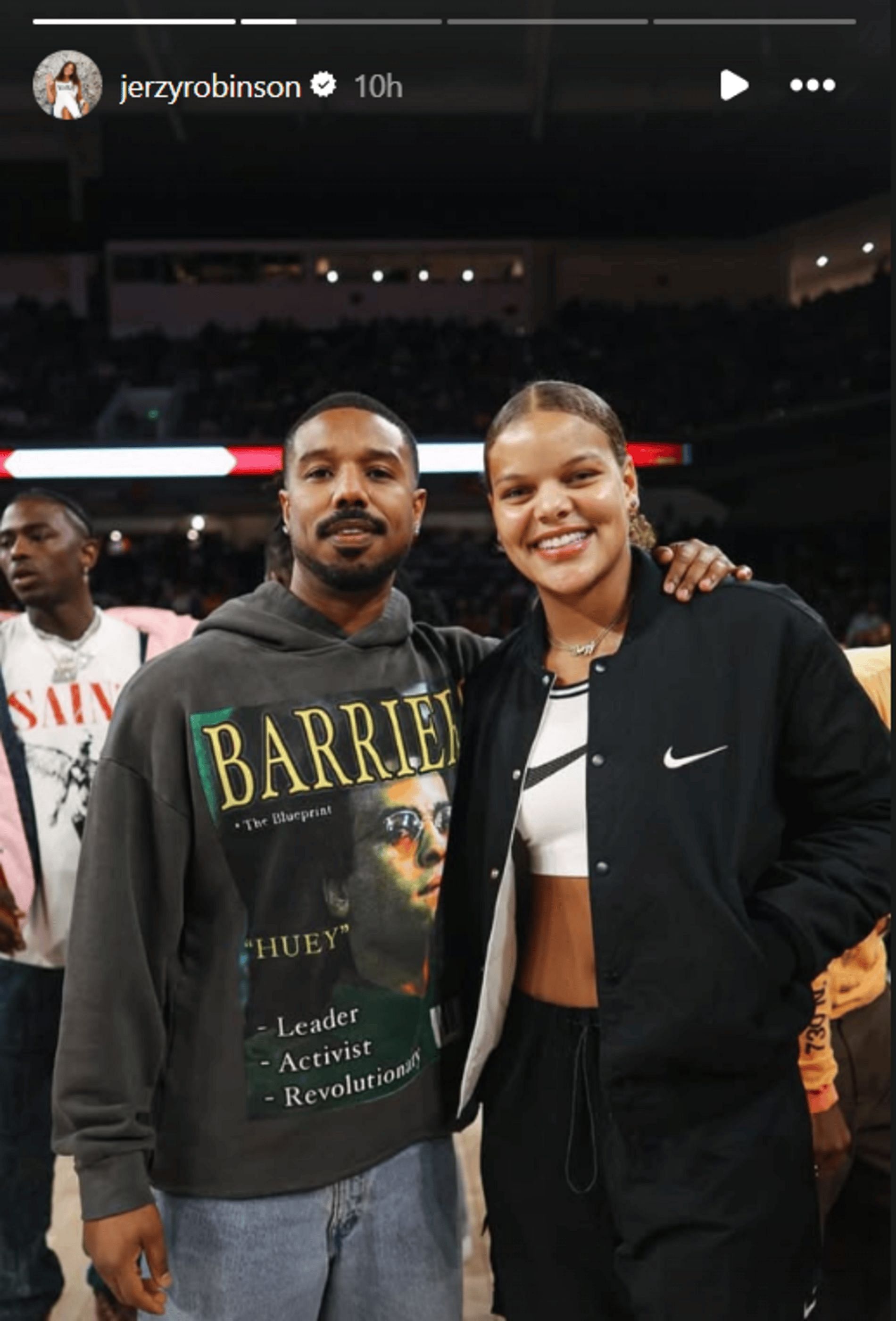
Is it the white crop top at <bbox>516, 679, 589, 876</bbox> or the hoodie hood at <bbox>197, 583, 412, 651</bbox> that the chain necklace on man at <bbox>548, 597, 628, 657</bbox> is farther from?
the hoodie hood at <bbox>197, 583, 412, 651</bbox>

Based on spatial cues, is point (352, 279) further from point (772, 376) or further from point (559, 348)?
point (772, 376)

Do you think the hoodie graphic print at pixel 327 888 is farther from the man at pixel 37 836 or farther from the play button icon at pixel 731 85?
the play button icon at pixel 731 85

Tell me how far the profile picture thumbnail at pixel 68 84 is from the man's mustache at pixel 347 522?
1.22 metres

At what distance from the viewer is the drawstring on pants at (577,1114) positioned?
1.33m

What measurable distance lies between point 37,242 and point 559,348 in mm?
6816

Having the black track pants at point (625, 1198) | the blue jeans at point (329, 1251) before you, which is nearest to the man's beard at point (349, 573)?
the black track pants at point (625, 1198)

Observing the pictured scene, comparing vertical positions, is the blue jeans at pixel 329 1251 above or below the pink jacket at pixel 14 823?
below

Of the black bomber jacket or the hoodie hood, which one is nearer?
the black bomber jacket

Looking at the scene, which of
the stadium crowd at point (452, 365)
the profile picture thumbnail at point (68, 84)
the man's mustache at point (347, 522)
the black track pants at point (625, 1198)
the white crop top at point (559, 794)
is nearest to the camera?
the black track pants at point (625, 1198)

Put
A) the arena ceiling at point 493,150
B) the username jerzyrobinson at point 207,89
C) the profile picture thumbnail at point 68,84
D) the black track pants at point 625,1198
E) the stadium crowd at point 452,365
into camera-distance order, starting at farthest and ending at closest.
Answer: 1. the stadium crowd at point 452,365
2. the arena ceiling at point 493,150
3. the profile picture thumbnail at point 68,84
4. the username jerzyrobinson at point 207,89
5. the black track pants at point 625,1198

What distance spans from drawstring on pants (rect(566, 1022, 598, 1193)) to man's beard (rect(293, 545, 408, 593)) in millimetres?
618

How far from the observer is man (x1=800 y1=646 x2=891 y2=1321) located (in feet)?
5.29

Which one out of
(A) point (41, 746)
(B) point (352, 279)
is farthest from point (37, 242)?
(A) point (41, 746)

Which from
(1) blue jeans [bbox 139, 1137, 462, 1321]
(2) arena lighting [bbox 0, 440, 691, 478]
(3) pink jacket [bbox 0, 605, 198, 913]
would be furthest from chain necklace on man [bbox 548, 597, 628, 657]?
(2) arena lighting [bbox 0, 440, 691, 478]
